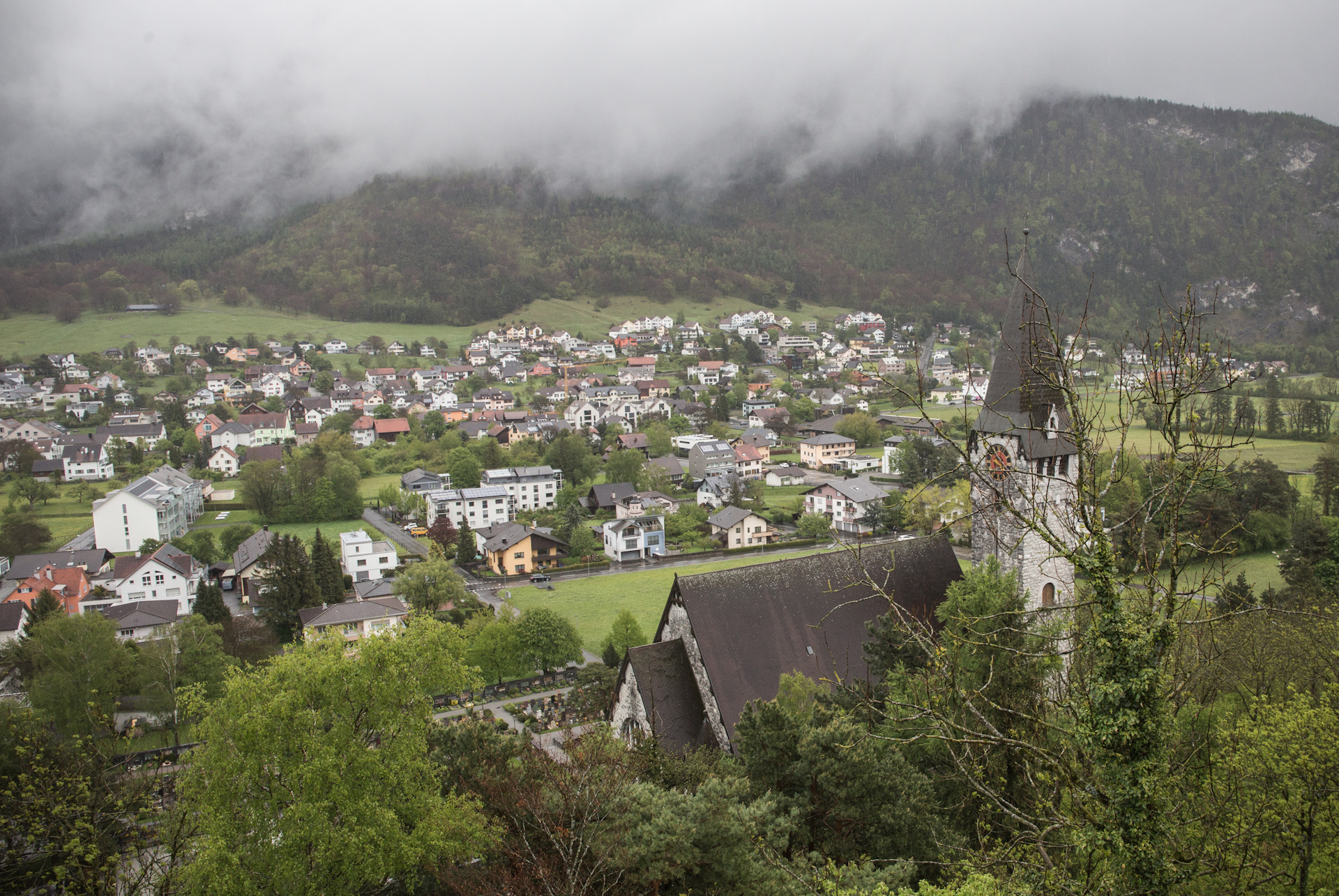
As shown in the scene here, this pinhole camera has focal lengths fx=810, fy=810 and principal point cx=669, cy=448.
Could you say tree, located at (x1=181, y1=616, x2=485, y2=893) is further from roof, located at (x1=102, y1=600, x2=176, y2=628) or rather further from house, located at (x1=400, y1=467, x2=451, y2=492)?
house, located at (x1=400, y1=467, x2=451, y2=492)

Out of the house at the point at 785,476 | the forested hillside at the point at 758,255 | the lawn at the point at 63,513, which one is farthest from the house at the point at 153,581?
the forested hillside at the point at 758,255

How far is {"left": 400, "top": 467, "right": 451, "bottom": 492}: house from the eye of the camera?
55.8 m

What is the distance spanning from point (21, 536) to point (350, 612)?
24793mm

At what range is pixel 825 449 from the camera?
69.7 m

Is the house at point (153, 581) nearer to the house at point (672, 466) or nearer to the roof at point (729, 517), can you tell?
the roof at point (729, 517)

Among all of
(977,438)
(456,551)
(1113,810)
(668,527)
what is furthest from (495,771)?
(668,527)

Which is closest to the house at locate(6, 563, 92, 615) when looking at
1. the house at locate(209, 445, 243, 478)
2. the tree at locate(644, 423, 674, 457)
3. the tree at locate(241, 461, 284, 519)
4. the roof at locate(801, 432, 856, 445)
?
the tree at locate(241, 461, 284, 519)

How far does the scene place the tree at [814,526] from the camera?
4828 cm

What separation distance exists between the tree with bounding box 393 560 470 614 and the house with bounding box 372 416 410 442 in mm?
43555

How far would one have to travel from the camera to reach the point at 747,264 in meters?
180

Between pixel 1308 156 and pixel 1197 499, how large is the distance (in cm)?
19280

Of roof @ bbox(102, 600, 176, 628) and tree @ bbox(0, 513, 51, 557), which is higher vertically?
tree @ bbox(0, 513, 51, 557)

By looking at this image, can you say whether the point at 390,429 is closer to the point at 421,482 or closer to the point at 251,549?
the point at 421,482

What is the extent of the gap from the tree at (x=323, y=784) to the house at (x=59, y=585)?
97.3 feet
